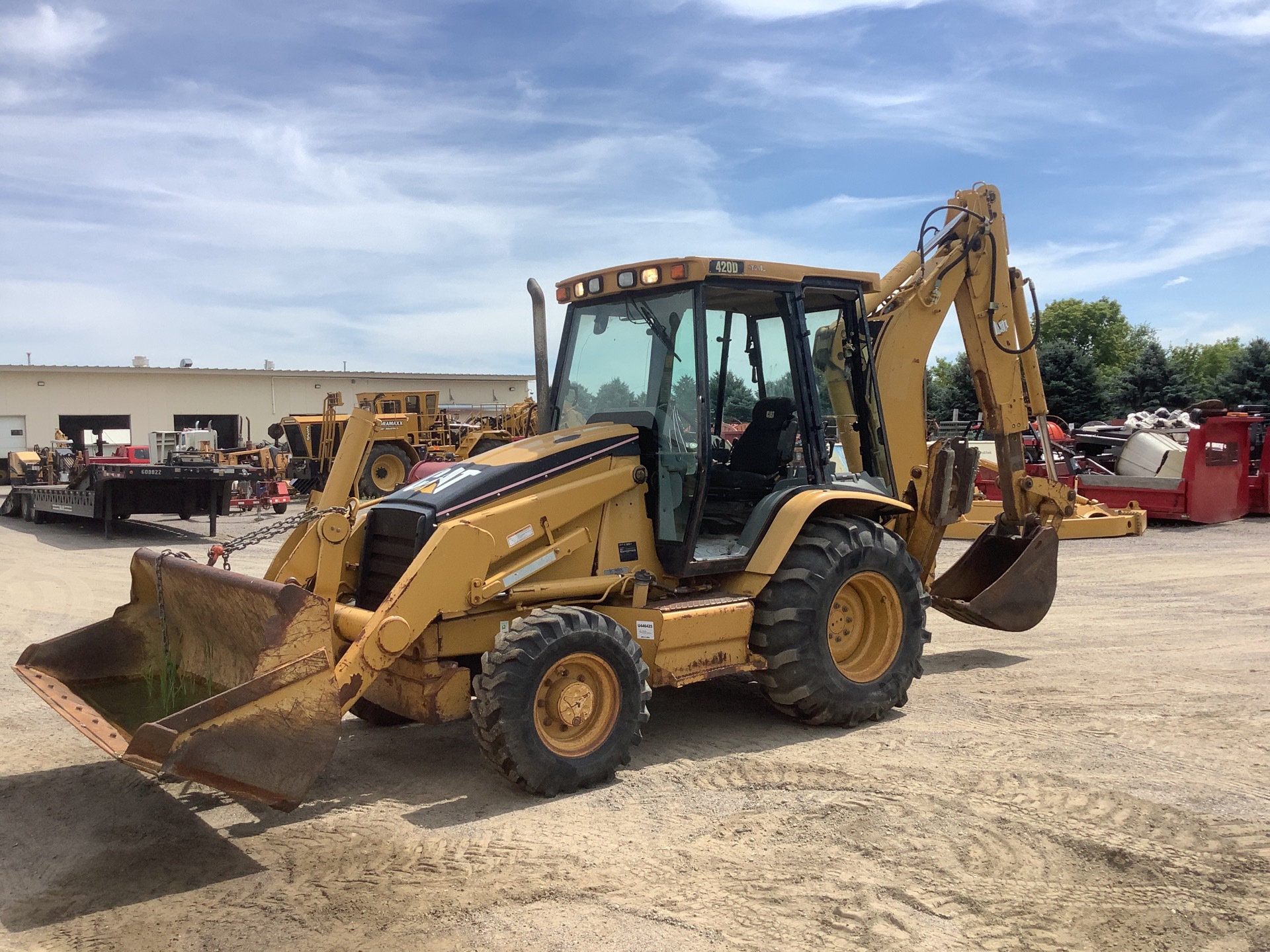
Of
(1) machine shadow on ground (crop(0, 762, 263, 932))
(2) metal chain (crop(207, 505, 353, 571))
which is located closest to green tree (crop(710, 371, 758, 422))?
(2) metal chain (crop(207, 505, 353, 571))

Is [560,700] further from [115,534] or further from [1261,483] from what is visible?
[1261,483]

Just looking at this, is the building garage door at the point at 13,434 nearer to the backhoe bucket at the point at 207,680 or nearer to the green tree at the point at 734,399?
the backhoe bucket at the point at 207,680

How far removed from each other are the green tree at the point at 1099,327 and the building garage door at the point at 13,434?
59.7m

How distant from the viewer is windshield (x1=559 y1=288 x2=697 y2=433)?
20.1 ft

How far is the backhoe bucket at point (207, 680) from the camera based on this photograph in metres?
4.19

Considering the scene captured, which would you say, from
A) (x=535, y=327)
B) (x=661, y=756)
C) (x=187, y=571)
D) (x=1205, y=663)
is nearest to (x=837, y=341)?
(x=535, y=327)

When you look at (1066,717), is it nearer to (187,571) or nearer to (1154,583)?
(187,571)

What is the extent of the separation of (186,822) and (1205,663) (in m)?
6.73

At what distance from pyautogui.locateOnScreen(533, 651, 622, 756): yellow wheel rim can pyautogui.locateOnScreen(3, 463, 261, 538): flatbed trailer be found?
558 inches

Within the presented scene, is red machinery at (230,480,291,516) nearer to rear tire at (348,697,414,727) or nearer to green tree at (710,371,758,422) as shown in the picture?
rear tire at (348,697,414,727)

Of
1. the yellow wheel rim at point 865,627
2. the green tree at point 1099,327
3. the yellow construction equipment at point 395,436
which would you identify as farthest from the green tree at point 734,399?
the green tree at point 1099,327

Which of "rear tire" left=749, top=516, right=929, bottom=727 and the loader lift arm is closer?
"rear tire" left=749, top=516, right=929, bottom=727

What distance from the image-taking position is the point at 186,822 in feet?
15.8

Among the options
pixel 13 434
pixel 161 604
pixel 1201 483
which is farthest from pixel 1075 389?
pixel 13 434
